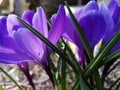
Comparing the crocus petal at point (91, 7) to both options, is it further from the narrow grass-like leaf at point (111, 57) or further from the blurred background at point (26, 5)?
the blurred background at point (26, 5)

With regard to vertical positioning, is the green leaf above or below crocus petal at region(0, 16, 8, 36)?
below

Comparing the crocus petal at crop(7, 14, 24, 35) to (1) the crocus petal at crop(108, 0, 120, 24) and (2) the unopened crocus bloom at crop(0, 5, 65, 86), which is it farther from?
(1) the crocus petal at crop(108, 0, 120, 24)

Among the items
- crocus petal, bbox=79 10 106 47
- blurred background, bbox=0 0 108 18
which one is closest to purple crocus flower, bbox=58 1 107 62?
crocus petal, bbox=79 10 106 47

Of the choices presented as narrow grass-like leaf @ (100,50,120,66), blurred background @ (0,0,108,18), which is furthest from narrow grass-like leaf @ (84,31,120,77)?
blurred background @ (0,0,108,18)

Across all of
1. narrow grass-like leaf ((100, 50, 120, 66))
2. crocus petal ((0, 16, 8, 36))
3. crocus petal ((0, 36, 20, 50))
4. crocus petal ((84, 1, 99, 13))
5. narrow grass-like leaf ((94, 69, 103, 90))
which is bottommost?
narrow grass-like leaf ((94, 69, 103, 90))

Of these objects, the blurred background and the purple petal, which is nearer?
the purple petal

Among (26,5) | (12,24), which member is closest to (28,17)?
(12,24)

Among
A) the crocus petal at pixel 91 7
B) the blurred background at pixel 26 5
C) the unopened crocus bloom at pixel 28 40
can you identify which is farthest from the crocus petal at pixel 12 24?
the blurred background at pixel 26 5
